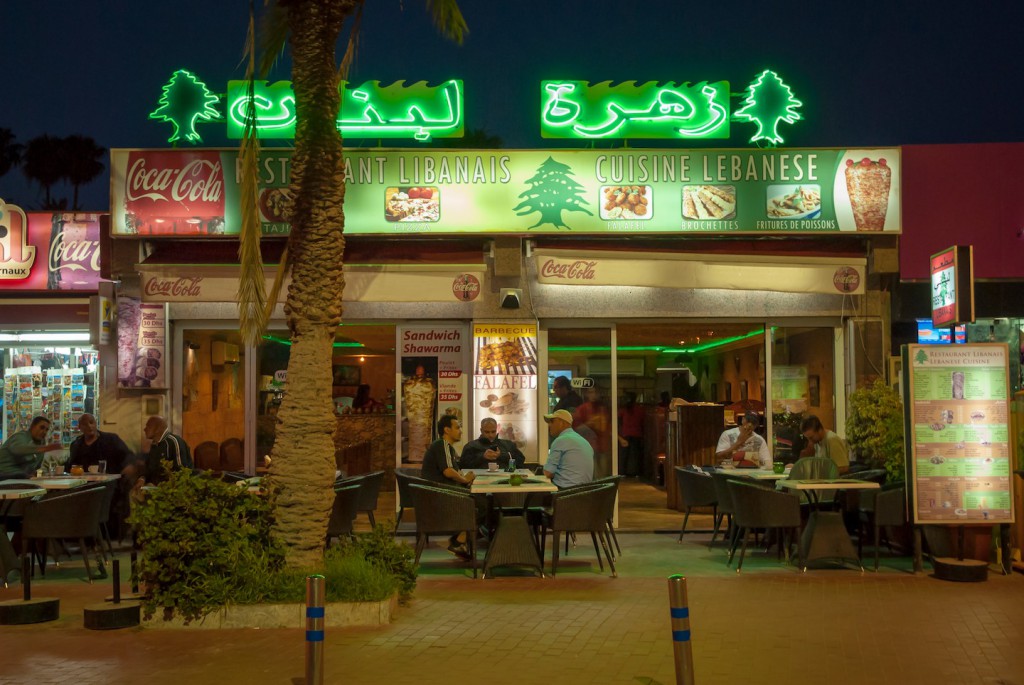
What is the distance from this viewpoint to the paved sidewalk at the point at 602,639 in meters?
6.68

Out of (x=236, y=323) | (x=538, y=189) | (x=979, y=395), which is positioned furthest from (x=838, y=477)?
(x=236, y=323)

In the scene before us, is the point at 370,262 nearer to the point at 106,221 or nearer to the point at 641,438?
the point at 106,221

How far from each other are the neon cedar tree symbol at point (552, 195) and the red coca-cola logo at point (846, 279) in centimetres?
313

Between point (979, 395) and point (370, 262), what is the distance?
7.06 meters

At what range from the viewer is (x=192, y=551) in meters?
8.05

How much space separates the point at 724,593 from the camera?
928cm

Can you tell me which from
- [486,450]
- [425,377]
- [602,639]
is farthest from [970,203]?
[602,639]

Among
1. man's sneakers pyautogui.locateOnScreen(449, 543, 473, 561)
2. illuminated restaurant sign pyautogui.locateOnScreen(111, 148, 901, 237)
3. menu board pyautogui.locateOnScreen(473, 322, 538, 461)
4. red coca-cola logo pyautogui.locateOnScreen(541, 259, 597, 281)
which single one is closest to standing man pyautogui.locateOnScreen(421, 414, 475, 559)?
man's sneakers pyautogui.locateOnScreen(449, 543, 473, 561)

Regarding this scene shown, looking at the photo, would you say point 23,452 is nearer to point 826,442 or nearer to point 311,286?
point 311,286

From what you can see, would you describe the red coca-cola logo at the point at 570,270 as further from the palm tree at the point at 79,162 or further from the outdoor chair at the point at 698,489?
the palm tree at the point at 79,162

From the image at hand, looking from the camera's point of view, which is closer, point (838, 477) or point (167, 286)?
point (838, 477)

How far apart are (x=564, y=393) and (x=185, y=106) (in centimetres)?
609

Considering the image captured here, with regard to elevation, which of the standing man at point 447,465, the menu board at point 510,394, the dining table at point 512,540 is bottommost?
the dining table at point 512,540

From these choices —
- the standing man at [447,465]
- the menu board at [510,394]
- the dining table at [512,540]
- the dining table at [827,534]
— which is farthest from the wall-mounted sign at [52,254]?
the dining table at [827,534]
